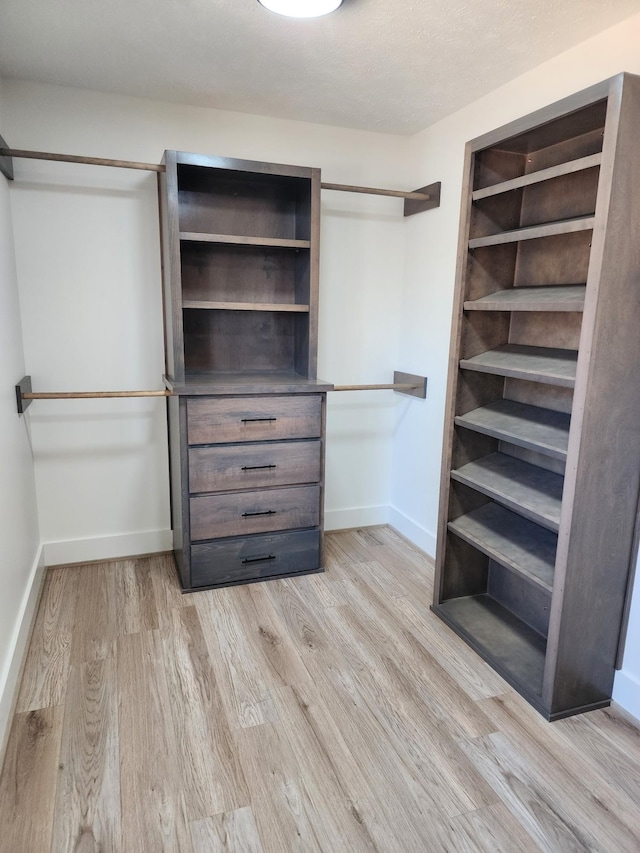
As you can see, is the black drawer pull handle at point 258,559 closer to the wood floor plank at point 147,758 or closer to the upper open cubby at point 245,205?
the wood floor plank at point 147,758

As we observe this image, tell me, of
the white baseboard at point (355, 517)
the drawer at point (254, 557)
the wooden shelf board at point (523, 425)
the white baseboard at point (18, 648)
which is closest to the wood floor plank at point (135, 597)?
the drawer at point (254, 557)

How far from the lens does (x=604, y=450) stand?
1.61 m

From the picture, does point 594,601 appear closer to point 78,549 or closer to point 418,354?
point 418,354

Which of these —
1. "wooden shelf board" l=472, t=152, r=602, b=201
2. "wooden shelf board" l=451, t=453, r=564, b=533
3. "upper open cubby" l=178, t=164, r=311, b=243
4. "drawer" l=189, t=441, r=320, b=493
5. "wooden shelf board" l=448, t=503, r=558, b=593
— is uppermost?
"upper open cubby" l=178, t=164, r=311, b=243

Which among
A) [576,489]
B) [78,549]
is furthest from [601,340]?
[78,549]

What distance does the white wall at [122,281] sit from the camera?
2393 millimetres

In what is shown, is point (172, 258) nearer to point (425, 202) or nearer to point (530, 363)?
point (425, 202)

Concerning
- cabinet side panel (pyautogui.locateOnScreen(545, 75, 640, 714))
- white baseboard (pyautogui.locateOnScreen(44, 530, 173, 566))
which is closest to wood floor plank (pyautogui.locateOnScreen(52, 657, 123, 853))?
white baseboard (pyautogui.locateOnScreen(44, 530, 173, 566))

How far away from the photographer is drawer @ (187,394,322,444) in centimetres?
230

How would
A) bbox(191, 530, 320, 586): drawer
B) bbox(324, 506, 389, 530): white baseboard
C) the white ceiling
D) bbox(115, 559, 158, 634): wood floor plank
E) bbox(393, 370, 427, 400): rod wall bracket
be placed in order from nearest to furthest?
the white ceiling < bbox(115, 559, 158, 634): wood floor plank < bbox(191, 530, 320, 586): drawer < bbox(393, 370, 427, 400): rod wall bracket < bbox(324, 506, 389, 530): white baseboard

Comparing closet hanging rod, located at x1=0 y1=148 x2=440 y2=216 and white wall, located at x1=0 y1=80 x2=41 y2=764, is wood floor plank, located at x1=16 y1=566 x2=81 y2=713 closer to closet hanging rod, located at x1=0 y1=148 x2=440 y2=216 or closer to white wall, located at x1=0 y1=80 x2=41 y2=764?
white wall, located at x1=0 y1=80 x2=41 y2=764

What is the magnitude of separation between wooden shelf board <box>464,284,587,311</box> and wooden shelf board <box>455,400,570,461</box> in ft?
1.35

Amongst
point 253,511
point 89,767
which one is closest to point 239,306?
point 253,511

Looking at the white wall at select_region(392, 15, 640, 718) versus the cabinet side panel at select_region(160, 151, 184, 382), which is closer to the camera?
the white wall at select_region(392, 15, 640, 718)
